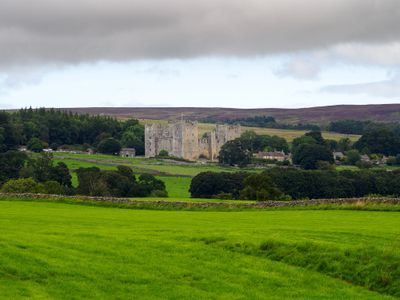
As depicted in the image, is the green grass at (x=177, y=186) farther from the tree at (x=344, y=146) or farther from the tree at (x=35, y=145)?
the tree at (x=344, y=146)

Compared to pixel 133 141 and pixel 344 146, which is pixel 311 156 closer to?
pixel 344 146

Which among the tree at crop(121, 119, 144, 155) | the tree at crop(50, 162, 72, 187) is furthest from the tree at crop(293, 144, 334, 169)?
the tree at crop(50, 162, 72, 187)

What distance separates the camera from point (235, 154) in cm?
15838

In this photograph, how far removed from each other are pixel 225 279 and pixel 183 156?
16746 centimetres

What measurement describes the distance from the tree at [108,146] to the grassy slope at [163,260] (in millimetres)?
142060

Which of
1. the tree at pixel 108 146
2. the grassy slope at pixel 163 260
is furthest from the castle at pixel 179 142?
the grassy slope at pixel 163 260

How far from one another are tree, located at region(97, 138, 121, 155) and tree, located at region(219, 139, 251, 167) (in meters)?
24.0

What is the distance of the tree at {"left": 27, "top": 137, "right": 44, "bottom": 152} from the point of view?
153875 millimetres

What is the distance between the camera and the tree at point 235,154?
157m

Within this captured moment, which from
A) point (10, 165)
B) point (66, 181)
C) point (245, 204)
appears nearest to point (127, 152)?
point (10, 165)

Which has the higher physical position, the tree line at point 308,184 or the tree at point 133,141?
the tree at point 133,141

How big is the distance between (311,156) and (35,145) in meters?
52.5

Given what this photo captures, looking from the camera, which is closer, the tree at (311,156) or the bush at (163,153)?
the tree at (311,156)

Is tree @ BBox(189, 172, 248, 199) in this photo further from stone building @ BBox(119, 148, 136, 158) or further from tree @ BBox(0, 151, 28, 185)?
stone building @ BBox(119, 148, 136, 158)
